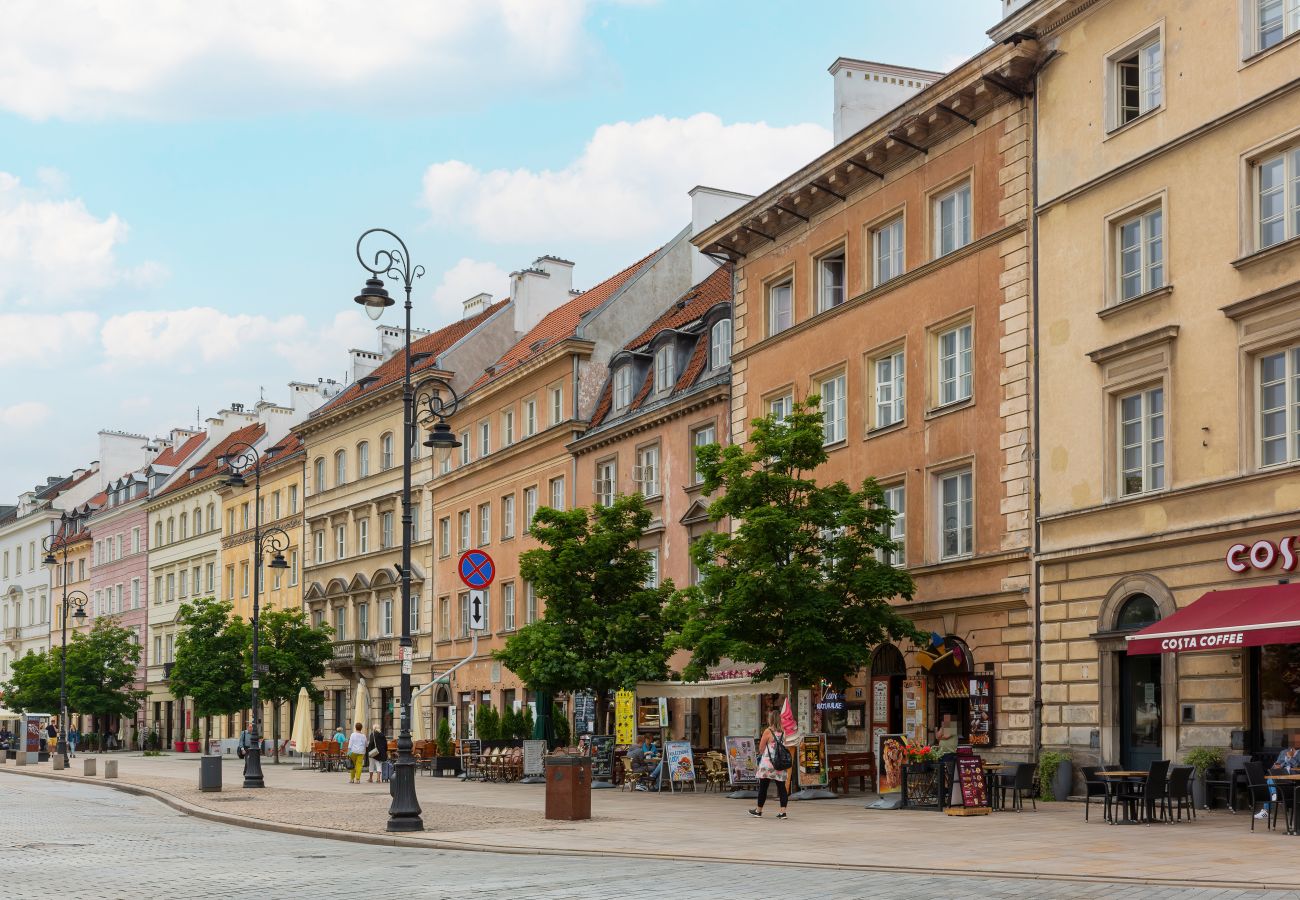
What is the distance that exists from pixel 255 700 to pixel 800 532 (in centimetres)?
1842

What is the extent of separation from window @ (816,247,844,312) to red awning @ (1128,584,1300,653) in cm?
1307

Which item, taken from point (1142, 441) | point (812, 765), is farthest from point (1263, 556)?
point (812, 765)

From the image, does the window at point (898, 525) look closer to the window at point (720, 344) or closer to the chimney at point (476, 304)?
the window at point (720, 344)

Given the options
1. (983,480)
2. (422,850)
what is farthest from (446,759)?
(422,850)

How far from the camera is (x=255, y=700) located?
137ft

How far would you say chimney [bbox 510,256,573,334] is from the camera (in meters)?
61.9

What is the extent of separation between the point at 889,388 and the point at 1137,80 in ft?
27.9

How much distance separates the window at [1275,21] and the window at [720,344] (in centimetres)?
1874

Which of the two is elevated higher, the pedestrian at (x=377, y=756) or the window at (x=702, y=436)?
the window at (x=702, y=436)

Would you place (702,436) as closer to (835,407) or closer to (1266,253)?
(835,407)

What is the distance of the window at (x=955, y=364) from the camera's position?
100ft

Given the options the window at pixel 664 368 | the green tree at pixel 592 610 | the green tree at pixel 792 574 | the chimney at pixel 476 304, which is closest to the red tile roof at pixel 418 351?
the chimney at pixel 476 304

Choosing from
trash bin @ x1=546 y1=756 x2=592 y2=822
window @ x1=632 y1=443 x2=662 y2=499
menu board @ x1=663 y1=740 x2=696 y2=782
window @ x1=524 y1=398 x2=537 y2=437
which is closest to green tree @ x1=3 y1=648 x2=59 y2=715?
window @ x1=524 y1=398 x2=537 y2=437

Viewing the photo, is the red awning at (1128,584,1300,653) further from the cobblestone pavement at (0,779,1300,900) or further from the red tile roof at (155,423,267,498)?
the red tile roof at (155,423,267,498)
